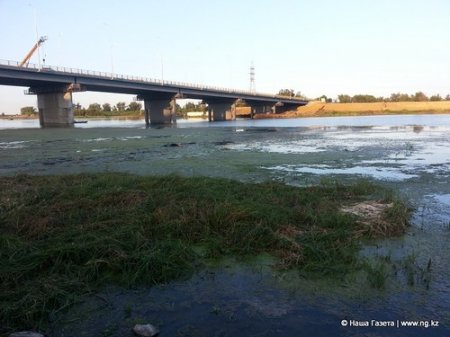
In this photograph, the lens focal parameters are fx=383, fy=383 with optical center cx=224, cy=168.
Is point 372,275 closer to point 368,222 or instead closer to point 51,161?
point 368,222

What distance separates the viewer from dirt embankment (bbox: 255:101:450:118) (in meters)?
129

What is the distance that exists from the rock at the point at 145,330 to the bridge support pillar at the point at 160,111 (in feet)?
299

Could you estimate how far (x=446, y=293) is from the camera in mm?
5035

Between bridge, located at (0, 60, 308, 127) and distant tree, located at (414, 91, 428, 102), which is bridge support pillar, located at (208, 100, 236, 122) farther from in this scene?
distant tree, located at (414, 91, 428, 102)

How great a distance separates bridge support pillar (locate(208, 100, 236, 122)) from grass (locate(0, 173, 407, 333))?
10775cm

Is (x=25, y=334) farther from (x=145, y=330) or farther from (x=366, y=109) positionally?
(x=366, y=109)

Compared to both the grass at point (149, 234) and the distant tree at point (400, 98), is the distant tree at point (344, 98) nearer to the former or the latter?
the distant tree at point (400, 98)

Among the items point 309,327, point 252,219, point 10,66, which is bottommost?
point 309,327

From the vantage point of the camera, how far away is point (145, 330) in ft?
14.0

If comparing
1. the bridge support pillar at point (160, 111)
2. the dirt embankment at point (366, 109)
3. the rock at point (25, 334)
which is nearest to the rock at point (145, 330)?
the rock at point (25, 334)

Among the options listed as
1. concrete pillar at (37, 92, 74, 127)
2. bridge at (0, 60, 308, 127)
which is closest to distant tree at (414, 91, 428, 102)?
bridge at (0, 60, 308, 127)

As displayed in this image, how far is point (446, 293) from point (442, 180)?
8.57 metres

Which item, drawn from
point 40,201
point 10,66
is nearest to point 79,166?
point 40,201

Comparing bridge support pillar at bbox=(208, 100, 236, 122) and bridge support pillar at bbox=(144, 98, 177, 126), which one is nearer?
bridge support pillar at bbox=(144, 98, 177, 126)
